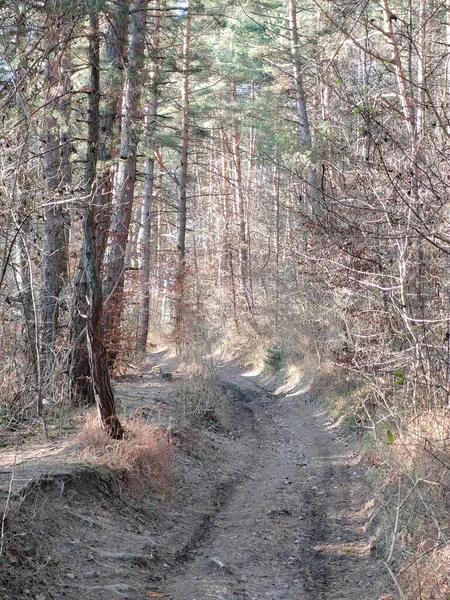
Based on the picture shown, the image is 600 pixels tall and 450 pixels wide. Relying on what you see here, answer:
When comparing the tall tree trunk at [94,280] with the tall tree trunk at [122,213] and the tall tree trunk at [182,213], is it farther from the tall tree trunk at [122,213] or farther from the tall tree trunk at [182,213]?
the tall tree trunk at [182,213]

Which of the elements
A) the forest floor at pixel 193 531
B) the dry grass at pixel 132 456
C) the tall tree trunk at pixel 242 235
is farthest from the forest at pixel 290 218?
the tall tree trunk at pixel 242 235

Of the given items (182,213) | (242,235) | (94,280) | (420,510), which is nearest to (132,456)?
(94,280)

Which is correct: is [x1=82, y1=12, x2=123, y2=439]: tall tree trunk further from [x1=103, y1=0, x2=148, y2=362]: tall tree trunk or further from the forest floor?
[x1=103, y1=0, x2=148, y2=362]: tall tree trunk

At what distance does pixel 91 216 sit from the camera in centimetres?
679

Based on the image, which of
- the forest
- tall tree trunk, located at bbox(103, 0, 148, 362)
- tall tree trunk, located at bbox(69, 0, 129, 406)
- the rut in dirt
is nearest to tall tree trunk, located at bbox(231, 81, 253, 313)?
the forest

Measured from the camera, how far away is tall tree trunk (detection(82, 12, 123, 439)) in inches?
268

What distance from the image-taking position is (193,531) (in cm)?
648

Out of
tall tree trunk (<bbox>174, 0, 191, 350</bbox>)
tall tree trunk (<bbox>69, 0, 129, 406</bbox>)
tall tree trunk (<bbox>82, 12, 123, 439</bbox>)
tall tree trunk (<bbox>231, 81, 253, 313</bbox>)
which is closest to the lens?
tall tree trunk (<bbox>82, 12, 123, 439</bbox>)

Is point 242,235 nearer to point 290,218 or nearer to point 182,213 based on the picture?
point 290,218

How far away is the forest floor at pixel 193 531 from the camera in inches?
190

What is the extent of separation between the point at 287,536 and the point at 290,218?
60.8 feet

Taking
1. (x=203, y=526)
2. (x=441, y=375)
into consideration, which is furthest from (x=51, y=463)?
(x=441, y=375)

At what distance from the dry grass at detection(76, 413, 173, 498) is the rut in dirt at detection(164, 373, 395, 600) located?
80cm

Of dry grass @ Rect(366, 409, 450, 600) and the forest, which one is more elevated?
the forest
